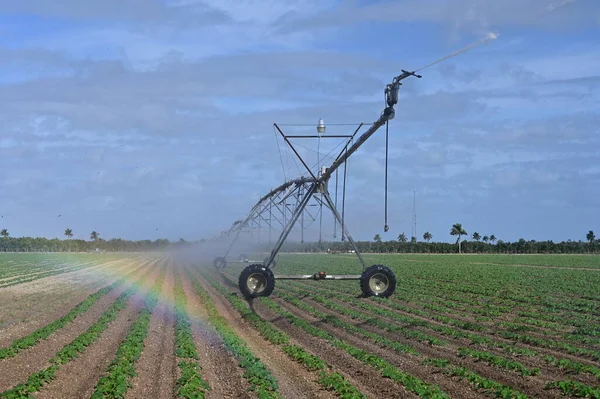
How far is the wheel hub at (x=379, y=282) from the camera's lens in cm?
2258

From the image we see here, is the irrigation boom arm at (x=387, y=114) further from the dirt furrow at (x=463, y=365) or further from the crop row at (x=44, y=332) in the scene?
the crop row at (x=44, y=332)

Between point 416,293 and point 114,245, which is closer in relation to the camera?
point 416,293

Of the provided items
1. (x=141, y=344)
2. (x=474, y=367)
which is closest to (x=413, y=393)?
(x=474, y=367)

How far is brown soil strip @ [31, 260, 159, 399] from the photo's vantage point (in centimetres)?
1321

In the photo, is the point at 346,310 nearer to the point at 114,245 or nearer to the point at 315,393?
the point at 315,393

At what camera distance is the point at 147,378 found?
14.5 m

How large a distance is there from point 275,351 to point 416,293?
61.3 feet

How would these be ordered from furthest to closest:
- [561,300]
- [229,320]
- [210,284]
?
[210,284]
[561,300]
[229,320]

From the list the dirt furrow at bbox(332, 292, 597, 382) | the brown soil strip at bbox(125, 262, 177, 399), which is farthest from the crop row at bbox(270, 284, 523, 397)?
the brown soil strip at bbox(125, 262, 177, 399)

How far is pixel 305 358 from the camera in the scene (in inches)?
639

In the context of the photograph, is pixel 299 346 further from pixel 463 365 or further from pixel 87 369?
pixel 87 369

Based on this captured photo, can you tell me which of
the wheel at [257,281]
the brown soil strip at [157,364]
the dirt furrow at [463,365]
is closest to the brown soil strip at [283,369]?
the wheel at [257,281]

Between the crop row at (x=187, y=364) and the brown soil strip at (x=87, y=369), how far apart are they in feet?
5.20

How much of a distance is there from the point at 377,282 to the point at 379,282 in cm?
7
